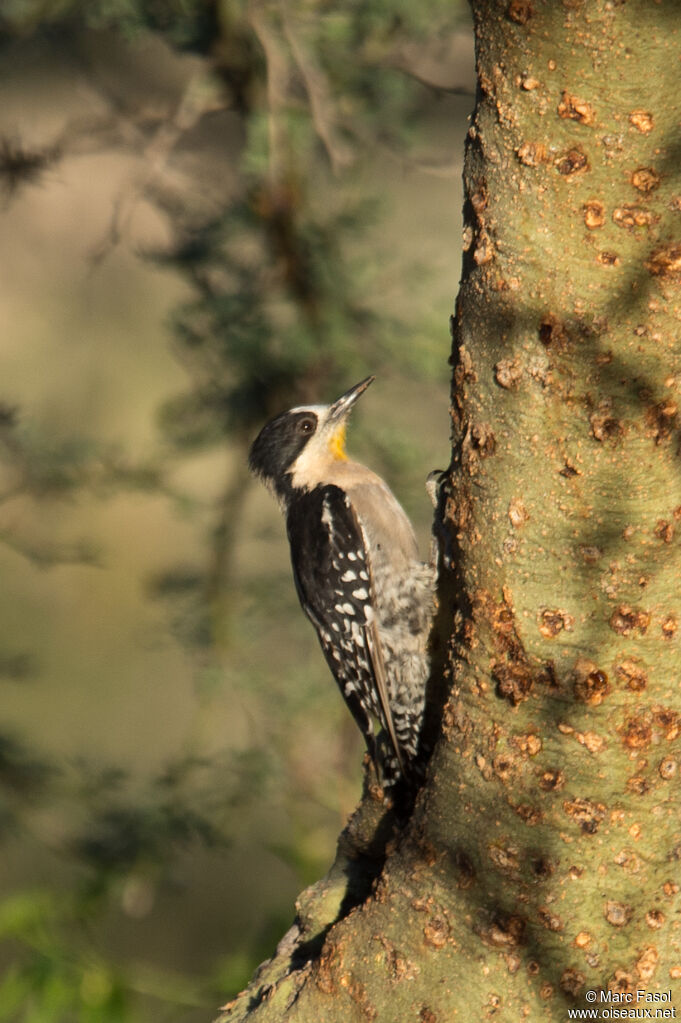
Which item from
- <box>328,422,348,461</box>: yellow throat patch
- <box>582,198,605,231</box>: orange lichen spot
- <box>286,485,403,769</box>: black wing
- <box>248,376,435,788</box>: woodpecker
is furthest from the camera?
<box>328,422,348,461</box>: yellow throat patch

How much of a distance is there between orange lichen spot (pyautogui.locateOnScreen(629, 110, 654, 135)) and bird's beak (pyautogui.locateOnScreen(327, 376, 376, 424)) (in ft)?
8.07

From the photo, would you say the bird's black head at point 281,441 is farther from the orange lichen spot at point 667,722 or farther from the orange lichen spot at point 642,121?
the orange lichen spot at point 642,121

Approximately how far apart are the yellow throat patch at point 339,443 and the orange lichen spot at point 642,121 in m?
2.84

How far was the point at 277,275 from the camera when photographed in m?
4.67

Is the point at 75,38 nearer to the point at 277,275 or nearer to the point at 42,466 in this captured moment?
the point at 277,275

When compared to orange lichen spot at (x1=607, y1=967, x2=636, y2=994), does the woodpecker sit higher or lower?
lower

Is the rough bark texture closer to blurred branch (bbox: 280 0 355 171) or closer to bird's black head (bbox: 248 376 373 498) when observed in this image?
bird's black head (bbox: 248 376 373 498)

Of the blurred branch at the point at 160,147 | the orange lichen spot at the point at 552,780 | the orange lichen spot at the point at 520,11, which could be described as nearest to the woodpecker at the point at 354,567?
the blurred branch at the point at 160,147

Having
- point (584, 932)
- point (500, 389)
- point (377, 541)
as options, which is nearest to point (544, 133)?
point (500, 389)

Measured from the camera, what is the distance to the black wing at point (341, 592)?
4258mm

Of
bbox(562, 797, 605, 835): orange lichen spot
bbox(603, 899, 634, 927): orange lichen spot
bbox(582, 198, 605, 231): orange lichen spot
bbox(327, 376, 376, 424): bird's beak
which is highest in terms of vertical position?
bbox(582, 198, 605, 231): orange lichen spot

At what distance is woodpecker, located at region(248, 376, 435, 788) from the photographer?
412 cm

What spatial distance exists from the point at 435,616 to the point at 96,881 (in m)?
2.86

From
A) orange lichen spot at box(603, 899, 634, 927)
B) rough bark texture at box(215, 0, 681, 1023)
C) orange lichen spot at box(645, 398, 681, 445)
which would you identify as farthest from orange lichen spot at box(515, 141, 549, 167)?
orange lichen spot at box(603, 899, 634, 927)
